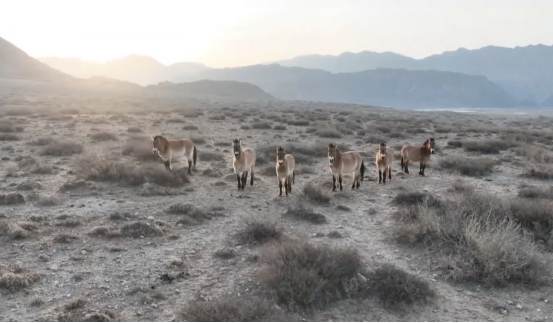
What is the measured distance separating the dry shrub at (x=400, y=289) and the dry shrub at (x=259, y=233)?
2.48 m

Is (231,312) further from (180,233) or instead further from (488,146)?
(488,146)

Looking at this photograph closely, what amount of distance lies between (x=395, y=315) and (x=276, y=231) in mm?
3269

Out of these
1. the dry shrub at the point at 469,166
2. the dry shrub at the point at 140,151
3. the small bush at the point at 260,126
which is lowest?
the dry shrub at the point at 469,166

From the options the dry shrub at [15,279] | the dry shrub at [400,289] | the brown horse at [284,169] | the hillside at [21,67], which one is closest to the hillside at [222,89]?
the hillside at [21,67]

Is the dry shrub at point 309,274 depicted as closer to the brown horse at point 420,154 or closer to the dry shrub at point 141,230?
the dry shrub at point 141,230

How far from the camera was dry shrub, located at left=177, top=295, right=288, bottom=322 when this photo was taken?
5.39 metres

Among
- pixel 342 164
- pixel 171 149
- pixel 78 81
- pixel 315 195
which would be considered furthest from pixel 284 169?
pixel 78 81

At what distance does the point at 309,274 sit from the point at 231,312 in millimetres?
1428

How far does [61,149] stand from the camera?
54.0 ft

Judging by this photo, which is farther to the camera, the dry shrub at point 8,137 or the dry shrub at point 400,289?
the dry shrub at point 8,137

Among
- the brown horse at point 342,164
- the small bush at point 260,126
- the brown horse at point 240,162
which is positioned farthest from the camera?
the small bush at point 260,126

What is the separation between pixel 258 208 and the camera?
1097 cm

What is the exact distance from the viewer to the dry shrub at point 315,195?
37.6 ft

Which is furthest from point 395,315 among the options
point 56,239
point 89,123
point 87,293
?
point 89,123
